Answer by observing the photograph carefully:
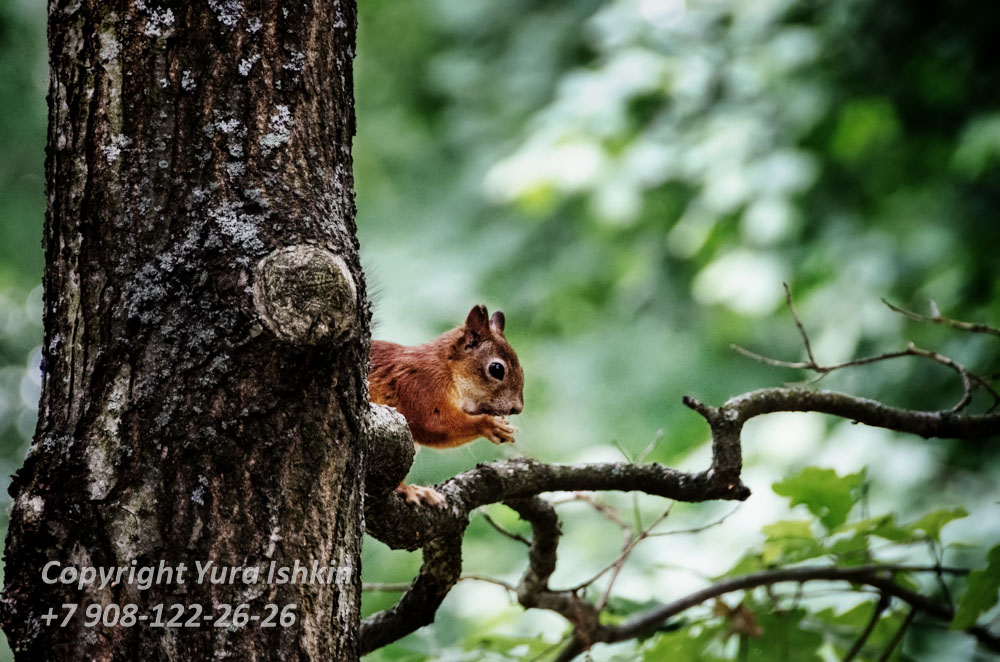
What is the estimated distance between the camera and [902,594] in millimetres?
1661

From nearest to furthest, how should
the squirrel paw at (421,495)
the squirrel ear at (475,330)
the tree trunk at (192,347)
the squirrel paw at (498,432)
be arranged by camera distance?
1. the tree trunk at (192,347)
2. the squirrel paw at (421,495)
3. the squirrel paw at (498,432)
4. the squirrel ear at (475,330)

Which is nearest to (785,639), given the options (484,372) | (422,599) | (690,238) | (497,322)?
(422,599)

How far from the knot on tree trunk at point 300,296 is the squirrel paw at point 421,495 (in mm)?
385

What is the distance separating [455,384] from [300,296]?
1.01 meters

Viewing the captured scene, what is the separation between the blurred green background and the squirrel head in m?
0.23

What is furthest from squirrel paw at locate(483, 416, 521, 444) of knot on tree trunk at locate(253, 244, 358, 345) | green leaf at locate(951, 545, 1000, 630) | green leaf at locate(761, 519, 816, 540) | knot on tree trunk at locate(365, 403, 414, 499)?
knot on tree trunk at locate(253, 244, 358, 345)

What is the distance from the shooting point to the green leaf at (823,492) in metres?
1.56

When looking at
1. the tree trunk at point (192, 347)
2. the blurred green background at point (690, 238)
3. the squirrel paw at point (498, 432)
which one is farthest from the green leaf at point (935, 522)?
the tree trunk at point (192, 347)

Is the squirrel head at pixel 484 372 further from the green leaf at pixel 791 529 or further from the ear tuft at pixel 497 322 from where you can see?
the green leaf at pixel 791 529

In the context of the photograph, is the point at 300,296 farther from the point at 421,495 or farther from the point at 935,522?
the point at 935,522

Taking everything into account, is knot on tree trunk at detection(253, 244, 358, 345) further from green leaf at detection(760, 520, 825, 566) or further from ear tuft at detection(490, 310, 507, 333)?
ear tuft at detection(490, 310, 507, 333)

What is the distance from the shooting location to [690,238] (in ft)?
13.0

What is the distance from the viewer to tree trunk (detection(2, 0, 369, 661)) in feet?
2.97

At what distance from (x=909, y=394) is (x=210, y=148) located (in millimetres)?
2844
